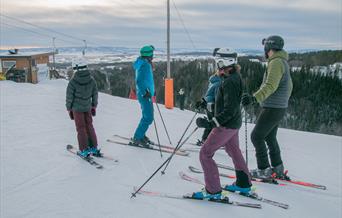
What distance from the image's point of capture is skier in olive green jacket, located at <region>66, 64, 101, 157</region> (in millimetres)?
5344

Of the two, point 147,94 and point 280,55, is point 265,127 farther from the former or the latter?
point 147,94

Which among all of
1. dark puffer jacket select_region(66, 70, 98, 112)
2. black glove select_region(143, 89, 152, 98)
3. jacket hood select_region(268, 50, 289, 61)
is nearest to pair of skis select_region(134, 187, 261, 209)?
dark puffer jacket select_region(66, 70, 98, 112)

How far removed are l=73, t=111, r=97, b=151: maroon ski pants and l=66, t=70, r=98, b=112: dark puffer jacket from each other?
121 mm

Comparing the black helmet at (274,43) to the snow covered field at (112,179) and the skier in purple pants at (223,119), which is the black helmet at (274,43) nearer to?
the skier in purple pants at (223,119)

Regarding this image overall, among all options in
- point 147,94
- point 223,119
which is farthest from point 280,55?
point 147,94

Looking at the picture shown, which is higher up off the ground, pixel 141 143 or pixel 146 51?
pixel 146 51

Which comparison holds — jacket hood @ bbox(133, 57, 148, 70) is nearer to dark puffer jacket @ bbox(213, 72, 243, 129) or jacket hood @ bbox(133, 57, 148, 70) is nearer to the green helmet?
the green helmet

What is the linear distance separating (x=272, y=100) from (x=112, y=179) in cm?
266

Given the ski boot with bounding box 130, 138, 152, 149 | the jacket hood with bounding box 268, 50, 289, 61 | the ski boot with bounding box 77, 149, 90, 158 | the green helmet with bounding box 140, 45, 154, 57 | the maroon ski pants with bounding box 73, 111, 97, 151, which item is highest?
the green helmet with bounding box 140, 45, 154, 57

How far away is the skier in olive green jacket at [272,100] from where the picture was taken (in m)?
4.54

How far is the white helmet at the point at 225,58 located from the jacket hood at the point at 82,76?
2.47 meters

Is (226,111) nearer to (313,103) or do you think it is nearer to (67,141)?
(67,141)

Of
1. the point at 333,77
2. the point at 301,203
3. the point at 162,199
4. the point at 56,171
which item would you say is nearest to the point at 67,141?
the point at 56,171

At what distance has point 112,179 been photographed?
15.5ft
